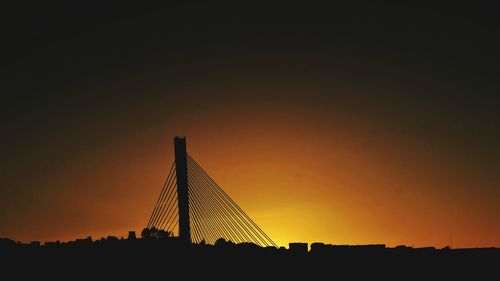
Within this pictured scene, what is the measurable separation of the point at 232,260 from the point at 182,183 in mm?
13312

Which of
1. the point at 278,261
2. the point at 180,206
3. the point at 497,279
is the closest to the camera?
the point at 497,279

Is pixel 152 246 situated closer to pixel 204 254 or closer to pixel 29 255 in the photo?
pixel 204 254

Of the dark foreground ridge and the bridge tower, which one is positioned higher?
the bridge tower

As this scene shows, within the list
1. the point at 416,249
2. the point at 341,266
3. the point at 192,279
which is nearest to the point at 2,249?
the point at 192,279

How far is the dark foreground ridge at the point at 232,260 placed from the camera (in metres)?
18.4

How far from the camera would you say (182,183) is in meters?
33.8

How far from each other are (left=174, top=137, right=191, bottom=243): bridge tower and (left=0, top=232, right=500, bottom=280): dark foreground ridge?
862cm

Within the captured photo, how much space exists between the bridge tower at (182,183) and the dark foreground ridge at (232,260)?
28.3 ft

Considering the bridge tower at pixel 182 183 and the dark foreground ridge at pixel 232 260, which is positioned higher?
the bridge tower at pixel 182 183

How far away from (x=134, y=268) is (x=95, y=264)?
1.28m

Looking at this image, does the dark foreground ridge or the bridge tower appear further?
the bridge tower

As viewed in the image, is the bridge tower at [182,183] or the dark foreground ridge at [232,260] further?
the bridge tower at [182,183]

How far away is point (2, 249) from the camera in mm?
22578

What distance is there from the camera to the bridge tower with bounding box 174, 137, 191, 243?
1284 inches
